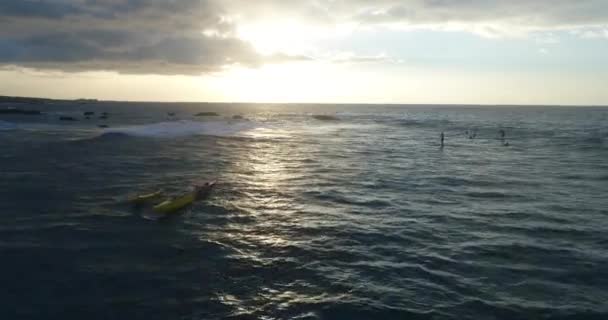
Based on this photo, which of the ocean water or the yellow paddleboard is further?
the yellow paddleboard

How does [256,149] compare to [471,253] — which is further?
[256,149]

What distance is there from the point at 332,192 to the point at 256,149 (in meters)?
32.6

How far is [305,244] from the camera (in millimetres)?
21672

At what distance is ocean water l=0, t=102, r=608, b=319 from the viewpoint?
50.7ft

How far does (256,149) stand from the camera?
6506 cm

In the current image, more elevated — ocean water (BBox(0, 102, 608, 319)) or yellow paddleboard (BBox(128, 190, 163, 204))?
yellow paddleboard (BBox(128, 190, 163, 204))

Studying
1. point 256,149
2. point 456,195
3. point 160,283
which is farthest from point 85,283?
point 256,149

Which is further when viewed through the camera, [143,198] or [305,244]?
[143,198]

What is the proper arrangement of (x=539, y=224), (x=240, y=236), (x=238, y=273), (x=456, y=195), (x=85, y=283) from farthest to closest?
(x=456, y=195), (x=539, y=224), (x=240, y=236), (x=238, y=273), (x=85, y=283)

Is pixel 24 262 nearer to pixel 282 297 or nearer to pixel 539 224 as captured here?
pixel 282 297

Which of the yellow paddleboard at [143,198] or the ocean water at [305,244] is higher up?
the yellow paddleboard at [143,198]

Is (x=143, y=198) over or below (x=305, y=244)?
over

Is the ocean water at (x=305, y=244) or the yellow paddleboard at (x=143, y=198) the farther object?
the yellow paddleboard at (x=143, y=198)

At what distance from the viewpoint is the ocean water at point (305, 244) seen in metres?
15.5
